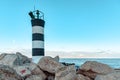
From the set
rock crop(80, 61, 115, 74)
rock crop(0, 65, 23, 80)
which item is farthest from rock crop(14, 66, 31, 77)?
rock crop(80, 61, 115, 74)

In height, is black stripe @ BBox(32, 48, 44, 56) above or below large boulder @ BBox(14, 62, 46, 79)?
above

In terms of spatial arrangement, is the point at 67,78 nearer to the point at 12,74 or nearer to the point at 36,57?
the point at 12,74

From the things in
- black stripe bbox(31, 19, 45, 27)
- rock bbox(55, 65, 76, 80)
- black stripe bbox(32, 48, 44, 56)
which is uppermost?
black stripe bbox(31, 19, 45, 27)

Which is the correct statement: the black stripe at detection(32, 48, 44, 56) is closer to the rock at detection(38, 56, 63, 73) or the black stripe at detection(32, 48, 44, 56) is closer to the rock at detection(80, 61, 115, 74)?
the rock at detection(38, 56, 63, 73)

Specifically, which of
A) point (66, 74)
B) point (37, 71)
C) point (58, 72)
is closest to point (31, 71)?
point (37, 71)

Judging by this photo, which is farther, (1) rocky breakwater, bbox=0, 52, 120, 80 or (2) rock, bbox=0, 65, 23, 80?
(1) rocky breakwater, bbox=0, 52, 120, 80

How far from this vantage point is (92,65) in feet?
17.4

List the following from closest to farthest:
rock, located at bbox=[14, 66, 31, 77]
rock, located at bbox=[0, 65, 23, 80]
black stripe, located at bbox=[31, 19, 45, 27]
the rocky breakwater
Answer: rock, located at bbox=[0, 65, 23, 80], the rocky breakwater, rock, located at bbox=[14, 66, 31, 77], black stripe, located at bbox=[31, 19, 45, 27]

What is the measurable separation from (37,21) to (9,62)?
7.40ft

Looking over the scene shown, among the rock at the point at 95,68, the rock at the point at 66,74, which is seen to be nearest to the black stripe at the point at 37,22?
the rock at the point at 95,68

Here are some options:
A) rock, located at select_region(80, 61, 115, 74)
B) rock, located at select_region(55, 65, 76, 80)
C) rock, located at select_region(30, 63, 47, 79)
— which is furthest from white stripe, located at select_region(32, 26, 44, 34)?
rock, located at select_region(55, 65, 76, 80)

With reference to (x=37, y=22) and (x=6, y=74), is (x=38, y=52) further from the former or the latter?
(x=6, y=74)

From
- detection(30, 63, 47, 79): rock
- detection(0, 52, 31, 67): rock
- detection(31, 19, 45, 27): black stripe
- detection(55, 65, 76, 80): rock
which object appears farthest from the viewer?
detection(31, 19, 45, 27): black stripe

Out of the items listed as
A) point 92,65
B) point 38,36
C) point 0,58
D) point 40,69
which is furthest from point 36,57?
point 92,65
